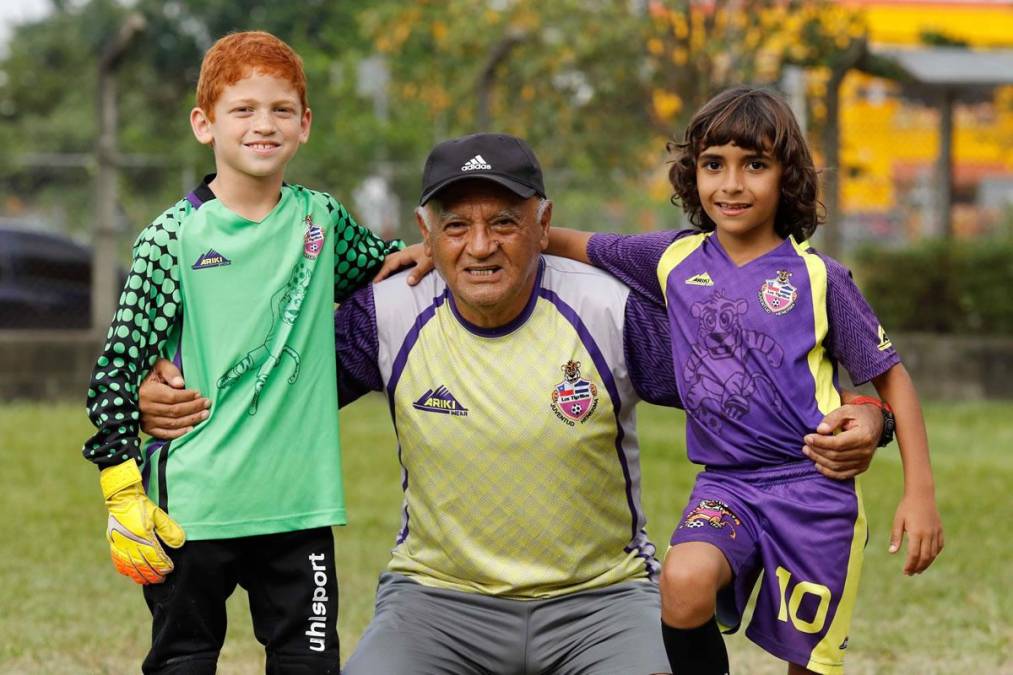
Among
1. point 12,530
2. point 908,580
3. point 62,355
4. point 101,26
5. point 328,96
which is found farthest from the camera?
point 101,26

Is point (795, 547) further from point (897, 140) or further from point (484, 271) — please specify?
point (897, 140)

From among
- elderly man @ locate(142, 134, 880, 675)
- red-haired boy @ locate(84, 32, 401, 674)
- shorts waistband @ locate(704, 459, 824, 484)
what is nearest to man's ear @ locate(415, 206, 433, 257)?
elderly man @ locate(142, 134, 880, 675)

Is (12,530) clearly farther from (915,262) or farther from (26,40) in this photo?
(26,40)

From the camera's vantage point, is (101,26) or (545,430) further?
(101,26)

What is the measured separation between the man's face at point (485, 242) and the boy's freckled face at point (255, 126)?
0.37 m

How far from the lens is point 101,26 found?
28250 millimetres

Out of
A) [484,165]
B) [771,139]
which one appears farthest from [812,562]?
[484,165]

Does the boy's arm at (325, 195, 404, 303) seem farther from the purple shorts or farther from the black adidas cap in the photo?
the purple shorts

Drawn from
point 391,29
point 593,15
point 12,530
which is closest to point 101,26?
point 391,29

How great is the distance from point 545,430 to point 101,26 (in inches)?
1044

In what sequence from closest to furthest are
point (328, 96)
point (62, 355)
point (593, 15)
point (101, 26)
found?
point (62, 355) < point (593, 15) < point (328, 96) < point (101, 26)

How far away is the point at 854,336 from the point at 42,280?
9.28 m

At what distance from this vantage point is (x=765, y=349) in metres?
3.47

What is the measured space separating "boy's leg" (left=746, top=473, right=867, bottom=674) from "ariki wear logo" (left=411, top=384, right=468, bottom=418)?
72cm
